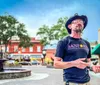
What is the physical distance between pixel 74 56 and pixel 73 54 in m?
0.03

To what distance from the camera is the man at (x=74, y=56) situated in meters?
4.00

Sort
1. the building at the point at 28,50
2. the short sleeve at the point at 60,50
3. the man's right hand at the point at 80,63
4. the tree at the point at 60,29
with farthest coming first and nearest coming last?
the building at the point at 28,50, the tree at the point at 60,29, the short sleeve at the point at 60,50, the man's right hand at the point at 80,63

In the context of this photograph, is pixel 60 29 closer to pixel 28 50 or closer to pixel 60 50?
pixel 28 50

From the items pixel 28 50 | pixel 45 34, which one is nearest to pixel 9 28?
pixel 45 34

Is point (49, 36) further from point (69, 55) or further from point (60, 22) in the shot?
point (69, 55)

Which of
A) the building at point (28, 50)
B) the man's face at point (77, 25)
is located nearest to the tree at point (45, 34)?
the building at point (28, 50)

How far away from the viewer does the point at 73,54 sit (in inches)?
161

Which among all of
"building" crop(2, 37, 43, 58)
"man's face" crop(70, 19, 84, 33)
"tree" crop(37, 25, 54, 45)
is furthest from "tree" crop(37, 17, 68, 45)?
"man's face" crop(70, 19, 84, 33)

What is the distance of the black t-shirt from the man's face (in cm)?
12

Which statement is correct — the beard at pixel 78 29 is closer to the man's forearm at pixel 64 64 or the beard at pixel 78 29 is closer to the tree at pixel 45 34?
the man's forearm at pixel 64 64

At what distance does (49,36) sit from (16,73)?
4821 cm

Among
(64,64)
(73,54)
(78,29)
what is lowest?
(64,64)

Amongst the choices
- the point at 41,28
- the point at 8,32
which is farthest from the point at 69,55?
the point at 41,28

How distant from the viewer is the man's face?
414cm
